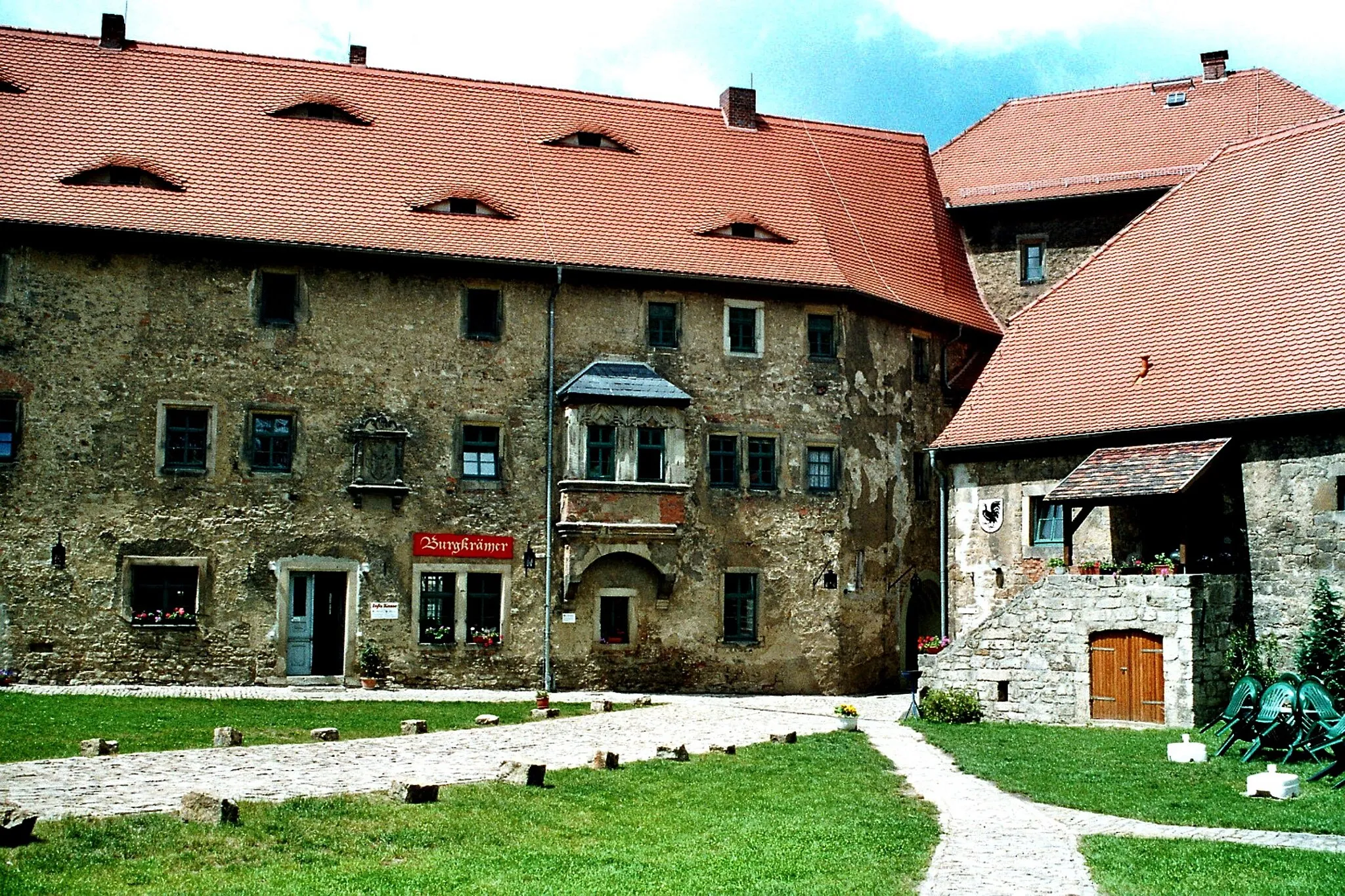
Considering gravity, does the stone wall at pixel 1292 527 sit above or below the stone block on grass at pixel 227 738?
above

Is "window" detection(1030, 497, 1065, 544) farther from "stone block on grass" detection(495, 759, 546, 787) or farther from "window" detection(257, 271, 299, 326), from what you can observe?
"stone block on grass" detection(495, 759, 546, 787)

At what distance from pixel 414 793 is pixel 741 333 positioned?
1898 cm

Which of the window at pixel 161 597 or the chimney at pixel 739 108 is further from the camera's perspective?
the chimney at pixel 739 108

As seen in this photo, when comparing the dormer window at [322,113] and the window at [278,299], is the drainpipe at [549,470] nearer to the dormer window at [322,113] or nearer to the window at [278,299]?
the window at [278,299]

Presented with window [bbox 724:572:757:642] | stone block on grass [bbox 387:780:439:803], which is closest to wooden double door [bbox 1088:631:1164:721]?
window [bbox 724:572:757:642]

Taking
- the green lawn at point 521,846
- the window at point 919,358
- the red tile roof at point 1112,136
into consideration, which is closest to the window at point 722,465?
the window at point 919,358

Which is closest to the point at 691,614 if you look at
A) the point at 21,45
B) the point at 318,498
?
the point at 318,498

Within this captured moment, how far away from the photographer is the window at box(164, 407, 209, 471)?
29781 mm

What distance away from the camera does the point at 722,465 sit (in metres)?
32.3

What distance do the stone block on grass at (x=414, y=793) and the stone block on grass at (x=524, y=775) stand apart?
4.71 ft

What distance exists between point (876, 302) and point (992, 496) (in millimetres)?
5491

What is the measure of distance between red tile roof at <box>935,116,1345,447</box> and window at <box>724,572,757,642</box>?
5009 millimetres

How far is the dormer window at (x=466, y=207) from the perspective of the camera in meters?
32.2

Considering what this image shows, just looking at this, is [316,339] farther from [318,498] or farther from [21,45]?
[21,45]
